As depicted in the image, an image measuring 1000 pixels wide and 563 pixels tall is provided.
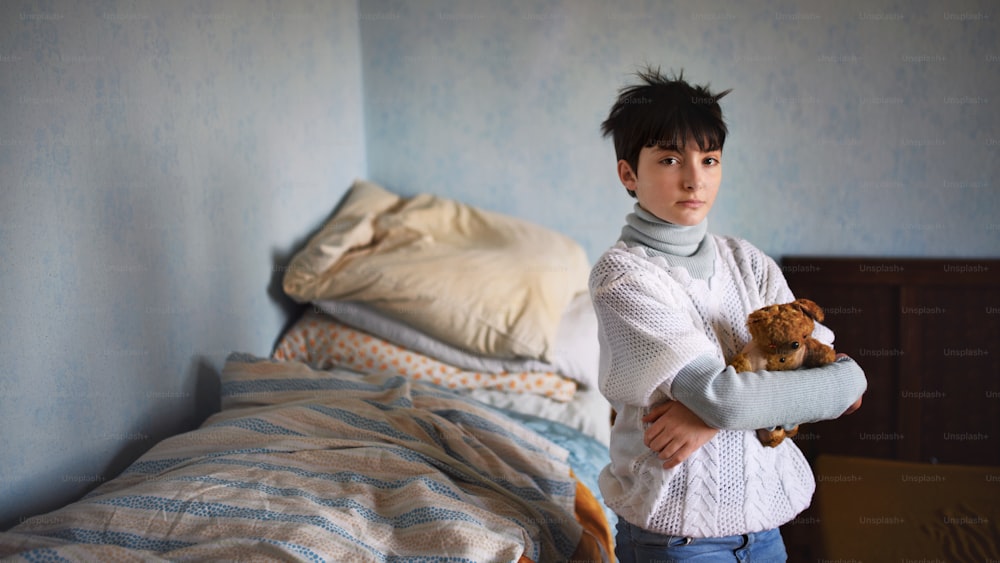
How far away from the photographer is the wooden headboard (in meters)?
2.44

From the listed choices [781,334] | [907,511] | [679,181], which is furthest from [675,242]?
[907,511]

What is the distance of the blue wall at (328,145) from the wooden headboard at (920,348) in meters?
0.09

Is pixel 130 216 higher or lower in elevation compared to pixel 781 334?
higher

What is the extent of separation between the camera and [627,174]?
4.34ft

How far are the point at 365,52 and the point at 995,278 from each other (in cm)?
207

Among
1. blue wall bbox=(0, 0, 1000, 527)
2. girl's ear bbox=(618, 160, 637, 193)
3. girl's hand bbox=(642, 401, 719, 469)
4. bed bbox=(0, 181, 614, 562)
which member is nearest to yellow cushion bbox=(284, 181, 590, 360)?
bed bbox=(0, 181, 614, 562)

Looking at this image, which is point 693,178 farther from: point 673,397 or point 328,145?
point 328,145

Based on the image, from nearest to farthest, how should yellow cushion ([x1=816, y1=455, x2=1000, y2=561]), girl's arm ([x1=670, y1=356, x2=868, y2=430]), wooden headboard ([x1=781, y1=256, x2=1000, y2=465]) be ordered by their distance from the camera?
girl's arm ([x1=670, y1=356, x2=868, y2=430]) < yellow cushion ([x1=816, y1=455, x2=1000, y2=561]) < wooden headboard ([x1=781, y1=256, x2=1000, y2=465])

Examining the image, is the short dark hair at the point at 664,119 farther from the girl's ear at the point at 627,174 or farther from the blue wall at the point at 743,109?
the blue wall at the point at 743,109

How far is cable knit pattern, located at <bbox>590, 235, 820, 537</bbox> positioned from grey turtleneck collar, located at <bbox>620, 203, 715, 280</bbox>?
0.7 inches

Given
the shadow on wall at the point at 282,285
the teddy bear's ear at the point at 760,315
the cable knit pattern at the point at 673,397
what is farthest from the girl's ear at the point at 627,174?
the shadow on wall at the point at 282,285

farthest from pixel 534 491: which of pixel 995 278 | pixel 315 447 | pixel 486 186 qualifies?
pixel 995 278

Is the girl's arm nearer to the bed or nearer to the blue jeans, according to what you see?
the blue jeans

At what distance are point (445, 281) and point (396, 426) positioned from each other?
26.1 inches
